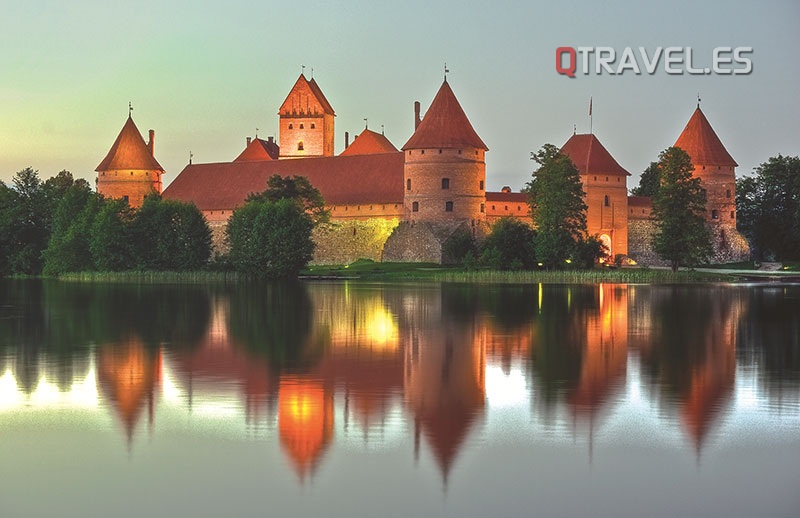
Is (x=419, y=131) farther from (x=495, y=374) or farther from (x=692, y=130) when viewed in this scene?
(x=495, y=374)

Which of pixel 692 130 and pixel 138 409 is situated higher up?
pixel 692 130

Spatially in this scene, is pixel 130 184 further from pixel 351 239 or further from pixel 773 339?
pixel 773 339

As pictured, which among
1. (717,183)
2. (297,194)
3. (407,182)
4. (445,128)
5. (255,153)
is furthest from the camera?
(255,153)

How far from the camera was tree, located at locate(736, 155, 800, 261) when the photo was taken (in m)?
58.1

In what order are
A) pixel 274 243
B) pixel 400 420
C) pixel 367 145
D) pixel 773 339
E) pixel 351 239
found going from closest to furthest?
pixel 400 420 → pixel 773 339 → pixel 274 243 → pixel 351 239 → pixel 367 145

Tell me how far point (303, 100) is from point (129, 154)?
10.4 m

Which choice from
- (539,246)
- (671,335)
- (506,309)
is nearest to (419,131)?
(539,246)

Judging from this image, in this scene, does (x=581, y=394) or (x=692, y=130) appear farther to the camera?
(x=692, y=130)

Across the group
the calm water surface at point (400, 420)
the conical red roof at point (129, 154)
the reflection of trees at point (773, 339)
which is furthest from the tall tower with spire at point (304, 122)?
the calm water surface at point (400, 420)

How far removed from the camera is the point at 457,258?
156 feet

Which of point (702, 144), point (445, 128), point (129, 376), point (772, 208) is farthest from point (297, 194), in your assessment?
point (129, 376)

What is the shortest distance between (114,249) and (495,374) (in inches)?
1423

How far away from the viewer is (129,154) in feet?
198

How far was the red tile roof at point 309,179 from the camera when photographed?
179ft
